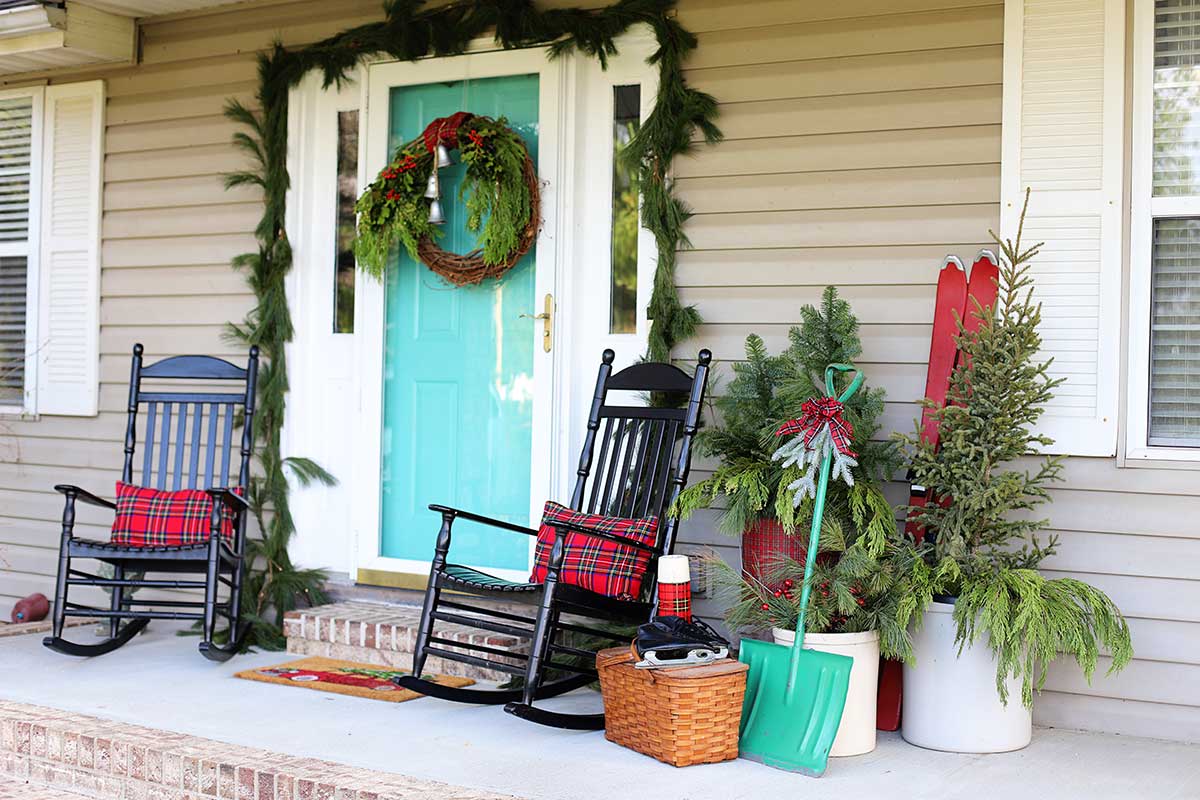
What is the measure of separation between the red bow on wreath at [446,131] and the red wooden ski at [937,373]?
186cm

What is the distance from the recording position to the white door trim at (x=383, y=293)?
4.51m

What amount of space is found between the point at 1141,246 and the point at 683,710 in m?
1.95

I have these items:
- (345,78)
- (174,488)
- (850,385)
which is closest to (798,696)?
(850,385)

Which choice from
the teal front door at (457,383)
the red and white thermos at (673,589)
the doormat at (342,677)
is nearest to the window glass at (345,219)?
the teal front door at (457,383)

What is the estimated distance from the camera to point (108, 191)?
5543 mm

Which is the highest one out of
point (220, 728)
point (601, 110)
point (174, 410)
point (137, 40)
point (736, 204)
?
point (137, 40)

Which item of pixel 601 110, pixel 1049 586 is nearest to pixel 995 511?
pixel 1049 586

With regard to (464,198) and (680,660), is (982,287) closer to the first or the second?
(680,660)

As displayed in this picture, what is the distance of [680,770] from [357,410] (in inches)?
89.9

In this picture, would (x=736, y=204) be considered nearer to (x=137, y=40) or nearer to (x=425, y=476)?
(x=425, y=476)

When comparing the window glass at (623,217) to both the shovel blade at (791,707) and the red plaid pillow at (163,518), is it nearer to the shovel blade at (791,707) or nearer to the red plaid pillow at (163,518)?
the shovel blade at (791,707)

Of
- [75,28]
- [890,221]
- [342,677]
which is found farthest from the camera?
[75,28]

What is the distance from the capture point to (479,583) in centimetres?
375

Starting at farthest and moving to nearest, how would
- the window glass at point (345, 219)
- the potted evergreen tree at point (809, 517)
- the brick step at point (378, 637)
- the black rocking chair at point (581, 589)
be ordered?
the window glass at point (345, 219)
the brick step at point (378, 637)
the black rocking chair at point (581, 589)
the potted evergreen tree at point (809, 517)
